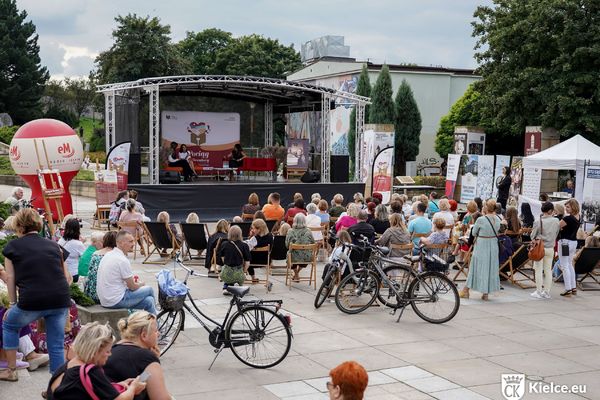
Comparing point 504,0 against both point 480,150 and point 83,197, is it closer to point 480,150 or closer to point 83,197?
point 480,150

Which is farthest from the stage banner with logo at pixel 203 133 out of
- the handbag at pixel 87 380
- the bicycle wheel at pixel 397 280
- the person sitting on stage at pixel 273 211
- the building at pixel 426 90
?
the handbag at pixel 87 380

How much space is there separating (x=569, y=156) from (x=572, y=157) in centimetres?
12

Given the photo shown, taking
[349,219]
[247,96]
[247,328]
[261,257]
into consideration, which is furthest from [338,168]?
[247,328]

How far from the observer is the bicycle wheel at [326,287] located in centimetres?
1025

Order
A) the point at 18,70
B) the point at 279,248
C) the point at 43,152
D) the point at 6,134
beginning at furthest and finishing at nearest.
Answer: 1. the point at 18,70
2. the point at 6,134
3. the point at 43,152
4. the point at 279,248

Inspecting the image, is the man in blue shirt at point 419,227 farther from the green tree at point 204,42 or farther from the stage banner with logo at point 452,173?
the green tree at point 204,42

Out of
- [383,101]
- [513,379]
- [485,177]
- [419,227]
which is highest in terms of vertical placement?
[383,101]

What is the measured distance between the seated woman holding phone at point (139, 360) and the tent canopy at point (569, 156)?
1421 centimetres

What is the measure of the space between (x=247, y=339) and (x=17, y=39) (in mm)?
59974

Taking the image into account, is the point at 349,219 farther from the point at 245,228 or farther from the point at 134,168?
the point at 134,168

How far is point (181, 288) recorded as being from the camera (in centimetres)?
765

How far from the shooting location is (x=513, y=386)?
7.30m

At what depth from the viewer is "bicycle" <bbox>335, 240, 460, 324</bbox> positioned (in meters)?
9.87

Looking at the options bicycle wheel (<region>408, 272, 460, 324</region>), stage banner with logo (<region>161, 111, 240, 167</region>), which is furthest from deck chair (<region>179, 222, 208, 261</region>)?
stage banner with logo (<region>161, 111, 240, 167</region>)
